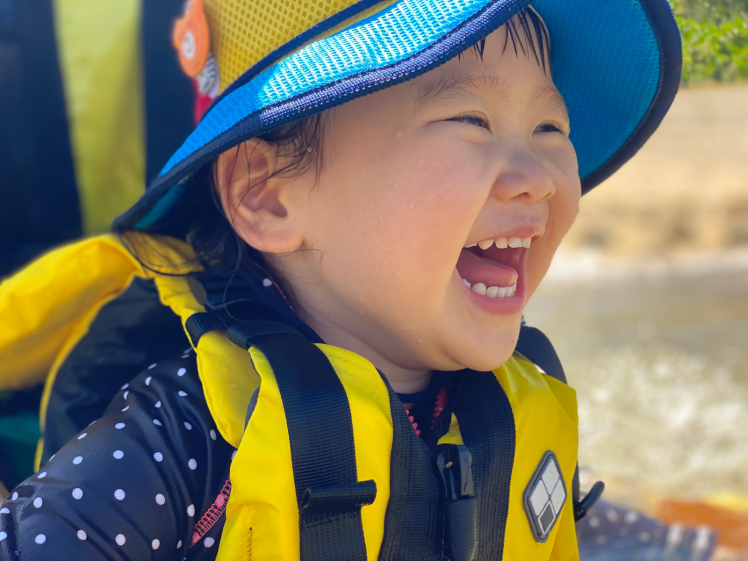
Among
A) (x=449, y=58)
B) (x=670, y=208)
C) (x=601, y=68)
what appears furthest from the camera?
(x=670, y=208)

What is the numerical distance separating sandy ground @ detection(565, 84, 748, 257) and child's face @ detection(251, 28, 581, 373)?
209 inches

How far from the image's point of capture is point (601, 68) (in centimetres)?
118

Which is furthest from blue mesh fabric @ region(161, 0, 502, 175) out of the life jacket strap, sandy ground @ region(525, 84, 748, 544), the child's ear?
sandy ground @ region(525, 84, 748, 544)

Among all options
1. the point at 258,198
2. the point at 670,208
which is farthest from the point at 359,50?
the point at 670,208

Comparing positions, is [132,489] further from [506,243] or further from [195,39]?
[195,39]

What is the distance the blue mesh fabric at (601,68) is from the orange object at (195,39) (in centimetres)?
51

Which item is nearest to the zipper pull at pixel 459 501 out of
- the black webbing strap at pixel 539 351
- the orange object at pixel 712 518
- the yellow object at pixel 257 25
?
the black webbing strap at pixel 539 351

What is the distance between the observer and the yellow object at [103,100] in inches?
66.8

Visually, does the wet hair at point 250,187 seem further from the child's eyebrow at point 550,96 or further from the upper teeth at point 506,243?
the upper teeth at point 506,243

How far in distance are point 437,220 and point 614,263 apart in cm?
534

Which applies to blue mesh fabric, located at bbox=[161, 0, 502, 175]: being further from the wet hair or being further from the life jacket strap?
the life jacket strap

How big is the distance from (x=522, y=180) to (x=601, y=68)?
0.36 metres

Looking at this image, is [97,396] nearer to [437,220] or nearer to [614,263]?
[437,220]

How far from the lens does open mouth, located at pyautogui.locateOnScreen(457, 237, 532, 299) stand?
104 centimetres
